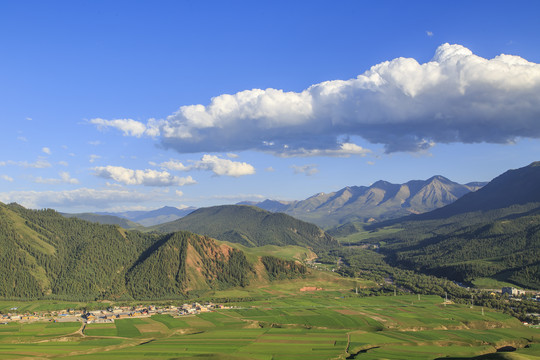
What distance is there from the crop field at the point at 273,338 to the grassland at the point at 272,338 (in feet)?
0.98

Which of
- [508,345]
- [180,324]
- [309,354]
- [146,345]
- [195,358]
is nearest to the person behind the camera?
[195,358]

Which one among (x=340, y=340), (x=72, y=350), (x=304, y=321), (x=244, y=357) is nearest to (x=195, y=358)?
(x=244, y=357)

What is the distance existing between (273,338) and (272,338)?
354mm

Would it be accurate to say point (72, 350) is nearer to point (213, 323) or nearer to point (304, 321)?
point (213, 323)

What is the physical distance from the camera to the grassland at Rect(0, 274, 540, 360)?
139 meters

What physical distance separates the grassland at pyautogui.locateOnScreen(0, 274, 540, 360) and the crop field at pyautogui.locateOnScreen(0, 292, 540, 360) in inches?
11.8

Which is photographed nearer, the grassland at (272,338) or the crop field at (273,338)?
the crop field at (273,338)

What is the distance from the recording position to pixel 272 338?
527ft

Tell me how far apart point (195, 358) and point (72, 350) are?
139ft

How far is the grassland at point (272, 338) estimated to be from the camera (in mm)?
139250

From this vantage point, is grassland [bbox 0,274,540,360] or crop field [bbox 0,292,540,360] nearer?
crop field [bbox 0,292,540,360]

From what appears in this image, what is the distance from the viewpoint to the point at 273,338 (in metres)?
161

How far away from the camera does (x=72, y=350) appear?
142000mm

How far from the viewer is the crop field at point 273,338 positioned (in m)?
139
